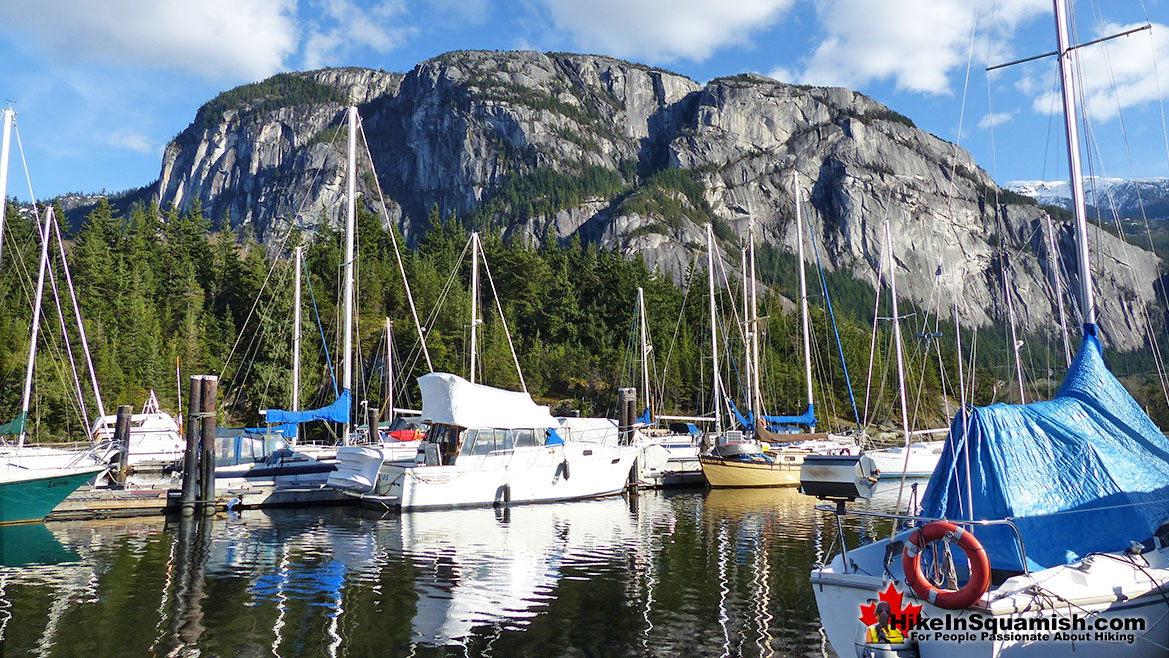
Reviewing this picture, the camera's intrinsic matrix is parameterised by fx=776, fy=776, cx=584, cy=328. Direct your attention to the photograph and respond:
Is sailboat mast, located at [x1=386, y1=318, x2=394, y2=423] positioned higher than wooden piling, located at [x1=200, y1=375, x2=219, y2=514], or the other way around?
sailboat mast, located at [x1=386, y1=318, x2=394, y2=423]

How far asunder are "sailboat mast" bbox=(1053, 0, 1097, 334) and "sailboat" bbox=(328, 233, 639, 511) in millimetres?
17263

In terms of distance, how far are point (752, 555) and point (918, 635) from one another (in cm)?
940

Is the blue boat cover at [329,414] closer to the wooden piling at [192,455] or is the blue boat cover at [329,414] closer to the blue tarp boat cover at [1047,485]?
the wooden piling at [192,455]

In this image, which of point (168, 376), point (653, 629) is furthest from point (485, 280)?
point (653, 629)

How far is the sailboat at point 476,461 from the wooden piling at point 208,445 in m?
3.71

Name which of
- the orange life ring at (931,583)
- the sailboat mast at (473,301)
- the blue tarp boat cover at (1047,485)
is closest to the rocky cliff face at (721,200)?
the sailboat mast at (473,301)

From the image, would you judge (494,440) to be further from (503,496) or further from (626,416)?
(626,416)

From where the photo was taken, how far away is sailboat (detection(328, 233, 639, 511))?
2503cm

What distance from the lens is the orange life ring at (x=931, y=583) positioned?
8.49 metres

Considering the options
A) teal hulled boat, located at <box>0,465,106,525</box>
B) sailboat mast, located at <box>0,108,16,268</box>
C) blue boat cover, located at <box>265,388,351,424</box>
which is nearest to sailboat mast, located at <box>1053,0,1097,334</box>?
A: blue boat cover, located at <box>265,388,351,424</box>

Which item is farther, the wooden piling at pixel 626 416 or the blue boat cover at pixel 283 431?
the wooden piling at pixel 626 416

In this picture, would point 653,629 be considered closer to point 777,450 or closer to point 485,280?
point 777,450

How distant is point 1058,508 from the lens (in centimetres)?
1011

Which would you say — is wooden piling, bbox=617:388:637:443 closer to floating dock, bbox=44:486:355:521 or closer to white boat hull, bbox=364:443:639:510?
white boat hull, bbox=364:443:639:510
